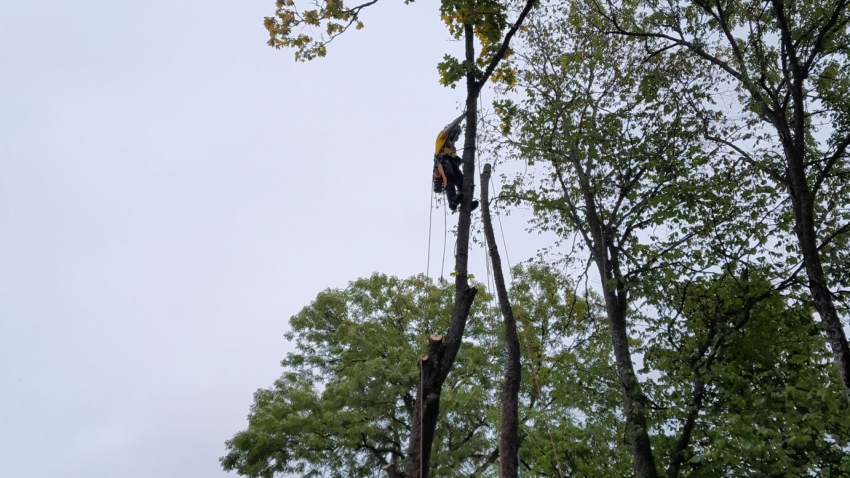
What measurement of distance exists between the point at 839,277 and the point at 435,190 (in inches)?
212

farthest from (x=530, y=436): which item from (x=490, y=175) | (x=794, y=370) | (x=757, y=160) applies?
(x=757, y=160)

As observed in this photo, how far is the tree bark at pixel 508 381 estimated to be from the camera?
21.9 feet

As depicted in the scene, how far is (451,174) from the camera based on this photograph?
7.66 m

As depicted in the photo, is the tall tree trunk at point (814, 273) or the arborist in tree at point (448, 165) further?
the arborist in tree at point (448, 165)

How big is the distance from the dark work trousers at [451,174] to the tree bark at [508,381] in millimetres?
575

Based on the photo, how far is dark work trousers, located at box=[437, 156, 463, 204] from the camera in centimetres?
765

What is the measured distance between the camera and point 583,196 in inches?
448

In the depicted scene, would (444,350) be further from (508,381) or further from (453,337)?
(508,381)

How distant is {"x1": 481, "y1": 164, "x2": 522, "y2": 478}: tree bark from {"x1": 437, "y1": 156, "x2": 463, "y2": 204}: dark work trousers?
1.89 ft

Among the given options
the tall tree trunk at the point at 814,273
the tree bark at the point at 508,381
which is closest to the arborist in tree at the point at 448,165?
the tree bark at the point at 508,381

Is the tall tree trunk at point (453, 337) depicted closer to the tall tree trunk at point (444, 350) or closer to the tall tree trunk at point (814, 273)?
the tall tree trunk at point (444, 350)

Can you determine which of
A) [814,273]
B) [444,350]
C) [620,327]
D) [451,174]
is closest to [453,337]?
[444,350]

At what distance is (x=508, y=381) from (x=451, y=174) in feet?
8.70

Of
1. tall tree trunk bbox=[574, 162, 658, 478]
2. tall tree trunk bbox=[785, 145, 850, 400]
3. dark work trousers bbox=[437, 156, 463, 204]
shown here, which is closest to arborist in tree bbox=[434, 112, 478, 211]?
dark work trousers bbox=[437, 156, 463, 204]
